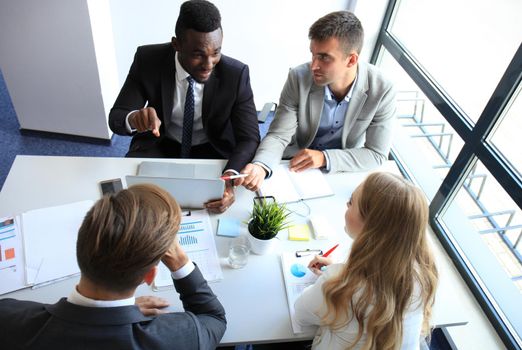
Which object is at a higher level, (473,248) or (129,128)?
(129,128)

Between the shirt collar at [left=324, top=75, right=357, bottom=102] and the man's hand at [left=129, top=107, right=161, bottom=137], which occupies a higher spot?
the shirt collar at [left=324, top=75, right=357, bottom=102]

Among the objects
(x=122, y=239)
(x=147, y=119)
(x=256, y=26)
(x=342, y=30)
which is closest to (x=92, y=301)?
(x=122, y=239)

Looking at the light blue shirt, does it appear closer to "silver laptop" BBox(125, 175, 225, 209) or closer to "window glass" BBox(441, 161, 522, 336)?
"window glass" BBox(441, 161, 522, 336)

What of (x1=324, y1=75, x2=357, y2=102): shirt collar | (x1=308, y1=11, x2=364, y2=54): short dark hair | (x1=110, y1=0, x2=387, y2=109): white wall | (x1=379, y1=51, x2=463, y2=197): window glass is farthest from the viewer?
(x1=110, y1=0, x2=387, y2=109): white wall

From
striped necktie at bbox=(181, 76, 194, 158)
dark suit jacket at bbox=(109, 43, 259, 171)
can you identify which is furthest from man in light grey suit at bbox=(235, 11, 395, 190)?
striped necktie at bbox=(181, 76, 194, 158)

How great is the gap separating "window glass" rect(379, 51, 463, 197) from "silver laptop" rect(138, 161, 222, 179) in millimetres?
1439

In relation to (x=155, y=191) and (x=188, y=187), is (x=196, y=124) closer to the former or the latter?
(x=188, y=187)

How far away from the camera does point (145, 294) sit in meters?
1.15

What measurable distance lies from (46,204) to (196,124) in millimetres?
835

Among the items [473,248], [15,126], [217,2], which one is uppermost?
[217,2]

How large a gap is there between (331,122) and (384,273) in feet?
3.62

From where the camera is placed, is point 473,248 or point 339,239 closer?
point 339,239

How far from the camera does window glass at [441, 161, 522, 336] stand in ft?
5.96

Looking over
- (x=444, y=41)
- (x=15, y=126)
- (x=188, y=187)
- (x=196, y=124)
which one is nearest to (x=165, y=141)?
(x=196, y=124)
